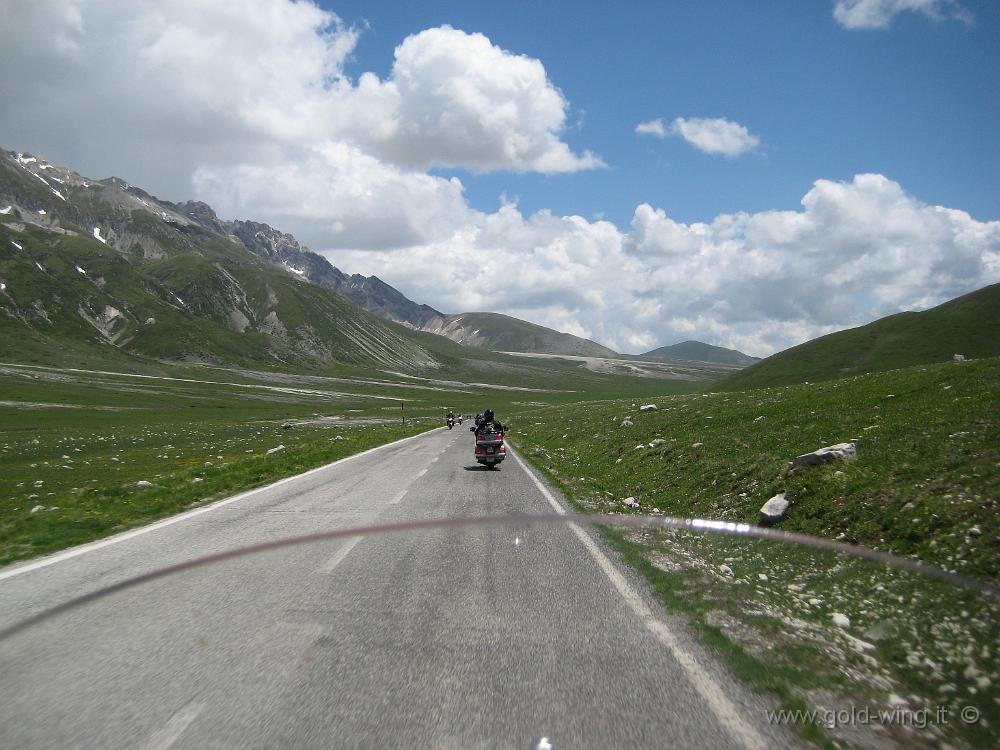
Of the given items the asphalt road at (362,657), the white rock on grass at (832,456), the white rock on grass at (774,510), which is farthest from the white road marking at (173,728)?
the white rock on grass at (832,456)

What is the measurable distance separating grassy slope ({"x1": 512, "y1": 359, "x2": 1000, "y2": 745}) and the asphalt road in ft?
2.80

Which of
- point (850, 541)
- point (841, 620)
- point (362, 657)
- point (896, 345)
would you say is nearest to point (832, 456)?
point (850, 541)

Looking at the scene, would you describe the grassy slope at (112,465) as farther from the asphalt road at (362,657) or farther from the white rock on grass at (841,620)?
the white rock on grass at (841,620)

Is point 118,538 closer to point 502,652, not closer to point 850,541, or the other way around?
point 502,652

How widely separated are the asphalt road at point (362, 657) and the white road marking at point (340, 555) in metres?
0.05

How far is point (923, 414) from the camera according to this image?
14.8 meters

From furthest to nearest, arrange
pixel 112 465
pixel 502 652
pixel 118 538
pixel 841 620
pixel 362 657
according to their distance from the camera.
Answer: pixel 112 465 → pixel 118 538 → pixel 841 620 → pixel 502 652 → pixel 362 657

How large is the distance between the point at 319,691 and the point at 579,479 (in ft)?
53.6

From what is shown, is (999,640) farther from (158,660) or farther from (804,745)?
(158,660)

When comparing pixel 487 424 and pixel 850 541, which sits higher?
pixel 487 424

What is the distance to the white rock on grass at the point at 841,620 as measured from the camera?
6441mm

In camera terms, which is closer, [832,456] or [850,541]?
[850,541]

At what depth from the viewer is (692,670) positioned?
526cm

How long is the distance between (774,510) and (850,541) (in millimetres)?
1945
